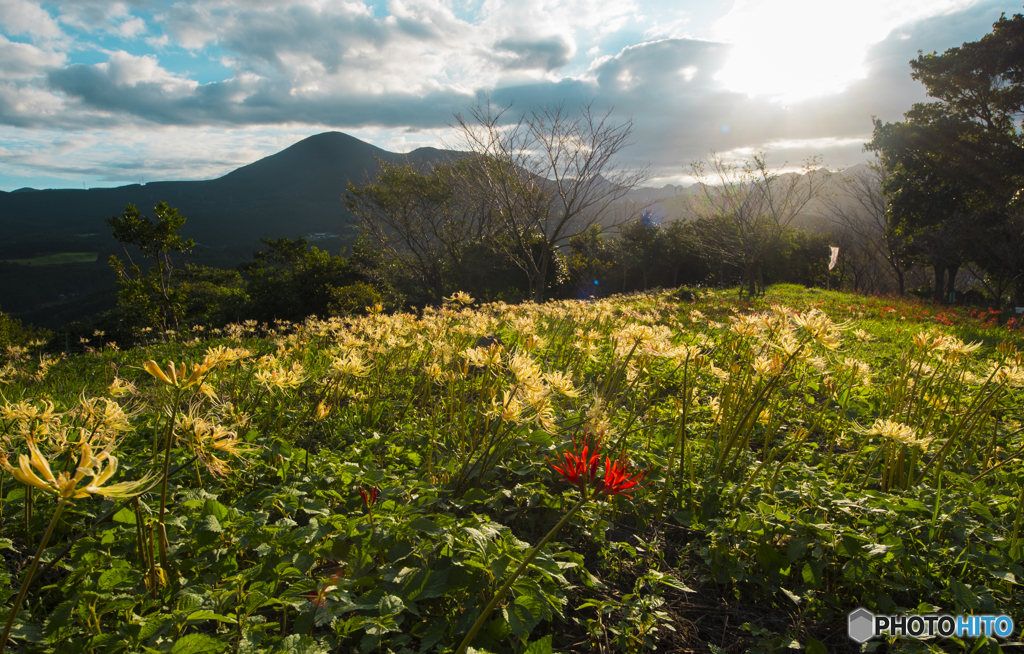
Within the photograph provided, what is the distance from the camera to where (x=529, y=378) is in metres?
2.00

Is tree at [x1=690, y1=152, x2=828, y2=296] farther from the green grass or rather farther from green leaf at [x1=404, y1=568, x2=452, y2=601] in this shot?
the green grass

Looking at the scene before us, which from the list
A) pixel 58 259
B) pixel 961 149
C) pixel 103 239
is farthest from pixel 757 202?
pixel 103 239

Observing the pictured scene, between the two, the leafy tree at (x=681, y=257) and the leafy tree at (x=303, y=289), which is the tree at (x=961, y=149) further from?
the leafy tree at (x=303, y=289)

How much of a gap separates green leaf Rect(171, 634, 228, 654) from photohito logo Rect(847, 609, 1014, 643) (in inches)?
88.1

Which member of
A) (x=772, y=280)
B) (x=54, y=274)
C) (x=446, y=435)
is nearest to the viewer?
(x=446, y=435)

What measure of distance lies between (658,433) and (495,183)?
1648 cm

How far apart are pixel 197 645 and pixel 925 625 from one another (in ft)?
8.21

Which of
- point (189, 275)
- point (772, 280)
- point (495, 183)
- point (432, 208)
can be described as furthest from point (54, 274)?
point (772, 280)

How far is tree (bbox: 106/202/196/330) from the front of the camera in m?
13.2

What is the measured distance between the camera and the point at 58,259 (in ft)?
354

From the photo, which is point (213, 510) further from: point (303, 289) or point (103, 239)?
point (103, 239)

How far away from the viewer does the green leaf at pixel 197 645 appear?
121 centimetres

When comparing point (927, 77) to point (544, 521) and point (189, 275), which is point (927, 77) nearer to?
point (544, 521)

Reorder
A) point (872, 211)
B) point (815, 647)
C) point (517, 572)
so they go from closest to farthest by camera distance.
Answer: point (517, 572) < point (815, 647) < point (872, 211)
